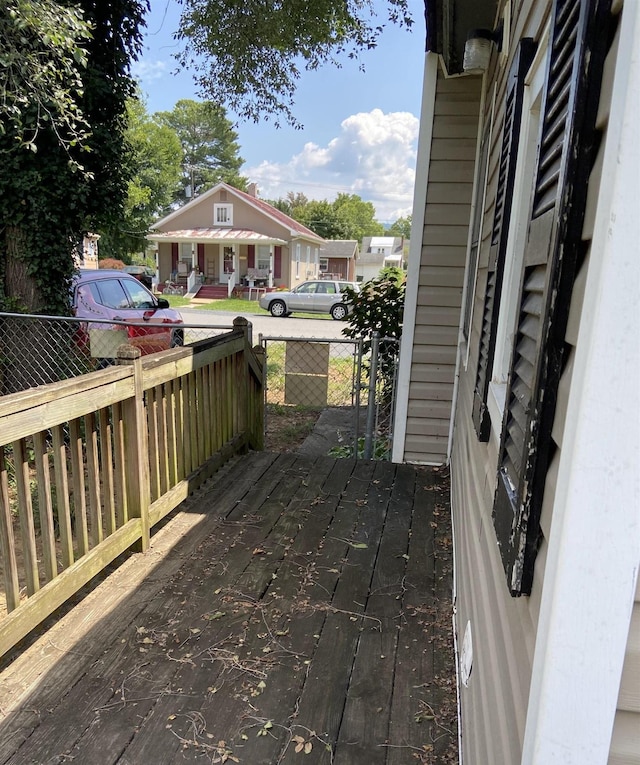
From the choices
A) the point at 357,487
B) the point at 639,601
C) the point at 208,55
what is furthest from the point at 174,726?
the point at 208,55

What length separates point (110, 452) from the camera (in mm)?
2715

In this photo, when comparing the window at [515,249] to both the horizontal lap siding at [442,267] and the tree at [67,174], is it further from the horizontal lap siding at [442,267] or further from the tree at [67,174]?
the tree at [67,174]

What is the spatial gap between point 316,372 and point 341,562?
Result: 4.36 metres

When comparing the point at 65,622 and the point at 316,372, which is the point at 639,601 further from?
the point at 316,372

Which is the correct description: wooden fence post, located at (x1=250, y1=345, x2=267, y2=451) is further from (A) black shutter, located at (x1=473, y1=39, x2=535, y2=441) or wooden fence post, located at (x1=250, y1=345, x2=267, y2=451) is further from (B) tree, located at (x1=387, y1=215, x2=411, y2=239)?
(B) tree, located at (x1=387, y1=215, x2=411, y2=239)

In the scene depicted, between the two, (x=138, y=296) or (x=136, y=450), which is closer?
(x=136, y=450)

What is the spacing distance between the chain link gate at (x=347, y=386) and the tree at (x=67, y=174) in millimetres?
2377

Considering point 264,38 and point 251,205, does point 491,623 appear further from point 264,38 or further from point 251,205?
point 251,205

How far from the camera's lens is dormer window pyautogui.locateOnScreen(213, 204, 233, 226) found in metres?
28.1

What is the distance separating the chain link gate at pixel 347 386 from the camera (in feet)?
16.7

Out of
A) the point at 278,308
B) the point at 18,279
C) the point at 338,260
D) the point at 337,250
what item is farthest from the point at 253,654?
the point at 338,260

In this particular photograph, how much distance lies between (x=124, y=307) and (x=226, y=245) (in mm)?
20688

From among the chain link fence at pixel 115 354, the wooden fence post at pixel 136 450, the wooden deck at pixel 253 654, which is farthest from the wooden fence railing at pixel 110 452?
the chain link fence at pixel 115 354

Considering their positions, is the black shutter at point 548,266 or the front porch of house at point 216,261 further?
the front porch of house at point 216,261
